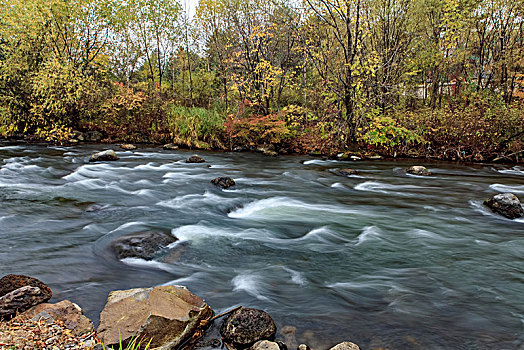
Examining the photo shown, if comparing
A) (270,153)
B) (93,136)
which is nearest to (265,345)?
(270,153)

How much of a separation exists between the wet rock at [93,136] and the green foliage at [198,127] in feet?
Answer: 15.5

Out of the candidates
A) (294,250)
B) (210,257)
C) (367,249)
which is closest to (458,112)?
(367,249)

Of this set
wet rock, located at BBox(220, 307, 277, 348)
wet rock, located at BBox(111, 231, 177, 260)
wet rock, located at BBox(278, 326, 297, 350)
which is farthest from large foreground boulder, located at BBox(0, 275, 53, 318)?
wet rock, located at BBox(278, 326, 297, 350)

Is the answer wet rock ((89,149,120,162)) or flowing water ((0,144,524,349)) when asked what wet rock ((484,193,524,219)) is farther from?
wet rock ((89,149,120,162))

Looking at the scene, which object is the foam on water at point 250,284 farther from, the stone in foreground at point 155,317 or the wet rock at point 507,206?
the wet rock at point 507,206

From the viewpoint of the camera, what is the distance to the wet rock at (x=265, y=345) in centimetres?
258

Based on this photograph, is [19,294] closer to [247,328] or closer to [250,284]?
[247,328]

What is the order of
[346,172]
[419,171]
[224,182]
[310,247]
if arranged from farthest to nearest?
[346,172]
[419,171]
[224,182]
[310,247]

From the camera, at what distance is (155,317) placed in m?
2.63

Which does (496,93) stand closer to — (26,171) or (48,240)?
(48,240)

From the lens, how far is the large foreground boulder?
2822 mm

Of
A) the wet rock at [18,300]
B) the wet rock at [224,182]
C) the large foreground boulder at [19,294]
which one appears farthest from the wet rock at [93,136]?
the wet rock at [18,300]

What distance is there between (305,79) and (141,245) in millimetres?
13154

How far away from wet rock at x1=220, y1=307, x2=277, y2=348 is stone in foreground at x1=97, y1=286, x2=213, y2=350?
0.28 metres
